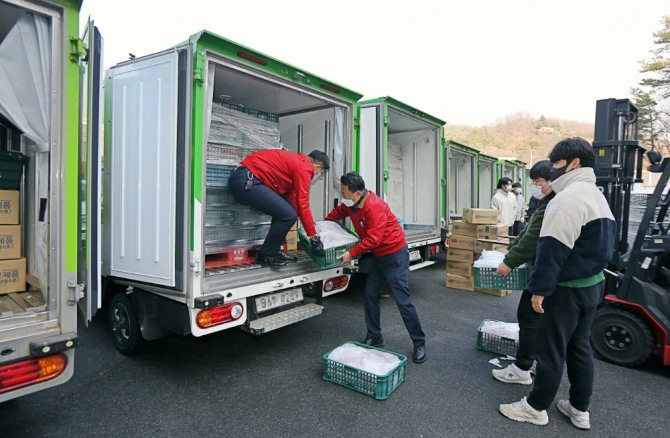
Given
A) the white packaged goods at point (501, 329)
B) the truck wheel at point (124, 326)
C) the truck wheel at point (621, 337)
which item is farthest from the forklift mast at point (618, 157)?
the truck wheel at point (124, 326)

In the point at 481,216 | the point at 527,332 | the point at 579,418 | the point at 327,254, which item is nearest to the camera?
the point at 579,418

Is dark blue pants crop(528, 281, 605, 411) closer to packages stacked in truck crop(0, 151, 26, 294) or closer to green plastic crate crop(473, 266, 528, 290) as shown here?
green plastic crate crop(473, 266, 528, 290)

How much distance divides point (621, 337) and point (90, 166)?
430cm

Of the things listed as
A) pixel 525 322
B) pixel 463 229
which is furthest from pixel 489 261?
pixel 463 229

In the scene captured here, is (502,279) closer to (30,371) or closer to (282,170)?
(282,170)

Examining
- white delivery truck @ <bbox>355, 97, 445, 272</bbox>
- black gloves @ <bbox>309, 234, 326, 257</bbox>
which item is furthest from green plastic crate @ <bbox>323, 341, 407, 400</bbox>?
white delivery truck @ <bbox>355, 97, 445, 272</bbox>

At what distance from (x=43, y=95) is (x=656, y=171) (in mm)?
4452

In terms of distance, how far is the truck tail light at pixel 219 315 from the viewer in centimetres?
284

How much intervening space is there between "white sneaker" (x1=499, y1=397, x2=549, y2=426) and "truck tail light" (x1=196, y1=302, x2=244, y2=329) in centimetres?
201

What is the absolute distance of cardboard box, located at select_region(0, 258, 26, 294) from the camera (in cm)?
278

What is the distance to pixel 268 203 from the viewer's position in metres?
3.70

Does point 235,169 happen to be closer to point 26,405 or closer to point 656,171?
point 26,405

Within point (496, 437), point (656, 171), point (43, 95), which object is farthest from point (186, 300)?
point (656, 171)

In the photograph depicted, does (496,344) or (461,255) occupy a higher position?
(461,255)
